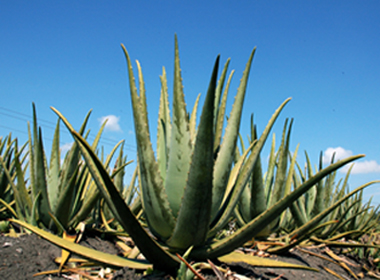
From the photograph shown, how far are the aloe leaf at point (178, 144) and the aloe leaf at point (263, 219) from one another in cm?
24

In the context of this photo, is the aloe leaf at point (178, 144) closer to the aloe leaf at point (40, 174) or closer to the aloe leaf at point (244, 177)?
the aloe leaf at point (244, 177)

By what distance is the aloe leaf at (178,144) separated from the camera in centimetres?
117

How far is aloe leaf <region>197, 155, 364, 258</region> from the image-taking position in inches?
38.6

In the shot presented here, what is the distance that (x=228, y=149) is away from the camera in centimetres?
→ 123

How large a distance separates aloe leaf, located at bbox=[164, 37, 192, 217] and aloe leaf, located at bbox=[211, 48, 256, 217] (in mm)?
129

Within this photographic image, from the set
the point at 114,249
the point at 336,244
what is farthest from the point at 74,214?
the point at 336,244

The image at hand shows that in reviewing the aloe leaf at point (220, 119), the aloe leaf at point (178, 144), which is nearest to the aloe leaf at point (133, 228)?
the aloe leaf at point (178, 144)

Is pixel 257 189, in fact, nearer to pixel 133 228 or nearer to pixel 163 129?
pixel 163 129

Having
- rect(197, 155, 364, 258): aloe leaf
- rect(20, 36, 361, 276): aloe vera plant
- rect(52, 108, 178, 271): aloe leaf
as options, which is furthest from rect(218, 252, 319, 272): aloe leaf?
rect(52, 108, 178, 271): aloe leaf

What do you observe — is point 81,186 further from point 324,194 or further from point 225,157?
point 324,194

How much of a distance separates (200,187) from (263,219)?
264mm

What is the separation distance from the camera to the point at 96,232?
2178 mm

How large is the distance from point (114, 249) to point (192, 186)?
1319 millimetres

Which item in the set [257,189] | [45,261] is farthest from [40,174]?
[257,189]
